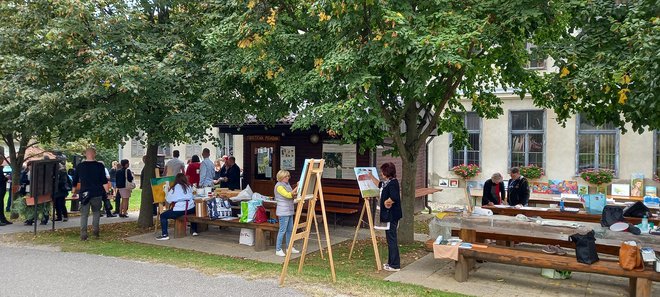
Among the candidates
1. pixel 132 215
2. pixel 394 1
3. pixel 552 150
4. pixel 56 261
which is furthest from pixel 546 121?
pixel 56 261

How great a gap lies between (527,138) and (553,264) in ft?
40.5

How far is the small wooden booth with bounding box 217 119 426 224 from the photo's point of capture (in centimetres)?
1290

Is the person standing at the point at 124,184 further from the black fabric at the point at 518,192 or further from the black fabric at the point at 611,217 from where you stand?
the black fabric at the point at 611,217

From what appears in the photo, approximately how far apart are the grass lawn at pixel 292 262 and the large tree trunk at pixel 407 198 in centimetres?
30

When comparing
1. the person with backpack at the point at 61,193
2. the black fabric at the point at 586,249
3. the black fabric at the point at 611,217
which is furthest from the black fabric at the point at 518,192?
the person with backpack at the point at 61,193

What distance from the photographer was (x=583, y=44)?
25.3ft

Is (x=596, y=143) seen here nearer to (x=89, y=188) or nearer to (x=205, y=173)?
(x=205, y=173)

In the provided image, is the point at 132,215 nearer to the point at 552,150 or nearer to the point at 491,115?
the point at 491,115

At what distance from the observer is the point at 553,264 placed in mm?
6520

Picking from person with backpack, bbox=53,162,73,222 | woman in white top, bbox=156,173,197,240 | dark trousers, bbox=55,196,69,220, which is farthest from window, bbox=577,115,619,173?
dark trousers, bbox=55,196,69,220

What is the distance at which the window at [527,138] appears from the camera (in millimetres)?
17922

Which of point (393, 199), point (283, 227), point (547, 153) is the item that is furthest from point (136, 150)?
point (393, 199)

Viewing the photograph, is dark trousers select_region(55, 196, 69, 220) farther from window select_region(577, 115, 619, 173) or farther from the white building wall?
window select_region(577, 115, 619, 173)

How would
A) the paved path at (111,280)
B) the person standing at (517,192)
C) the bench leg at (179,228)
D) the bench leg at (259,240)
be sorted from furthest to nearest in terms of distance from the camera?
the person standing at (517,192) → the bench leg at (179,228) → the bench leg at (259,240) → the paved path at (111,280)
